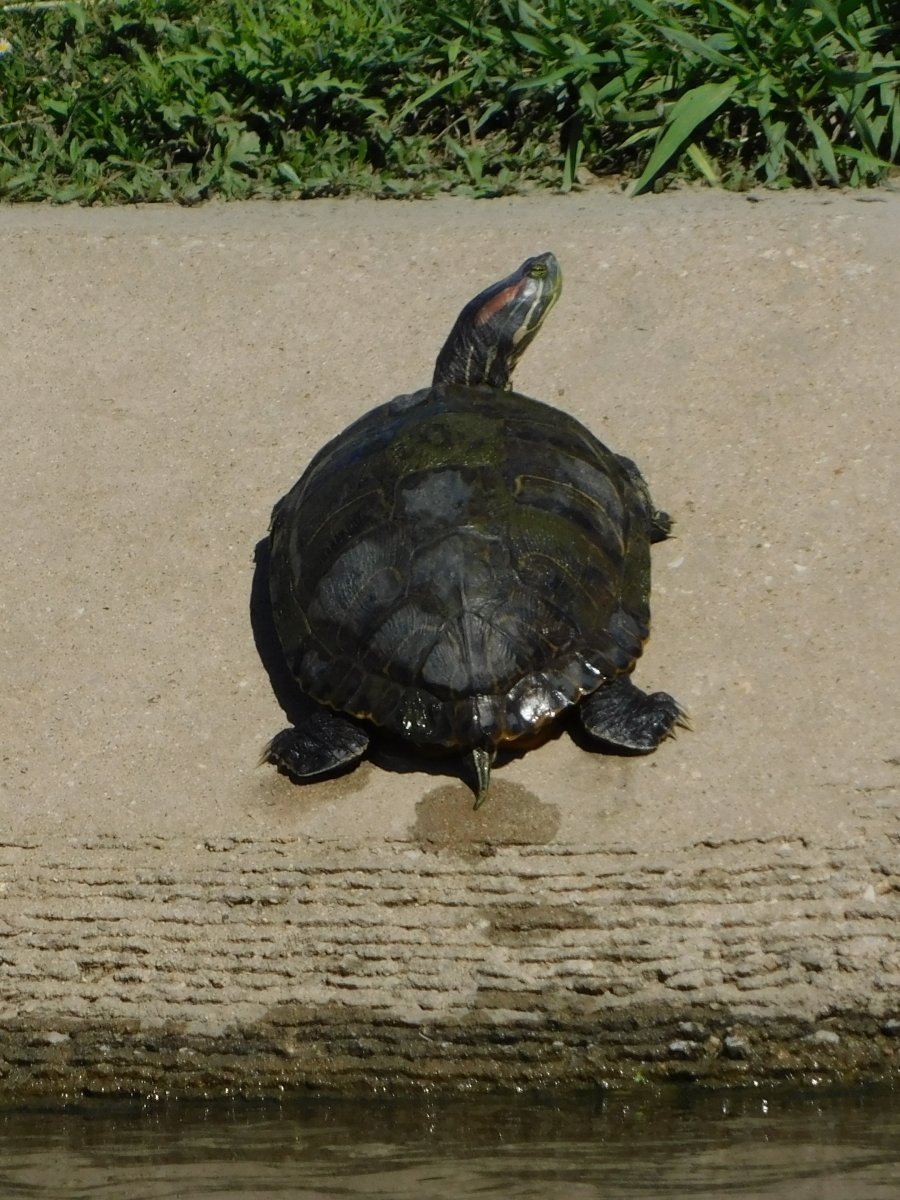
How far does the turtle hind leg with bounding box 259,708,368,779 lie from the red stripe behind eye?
1877mm

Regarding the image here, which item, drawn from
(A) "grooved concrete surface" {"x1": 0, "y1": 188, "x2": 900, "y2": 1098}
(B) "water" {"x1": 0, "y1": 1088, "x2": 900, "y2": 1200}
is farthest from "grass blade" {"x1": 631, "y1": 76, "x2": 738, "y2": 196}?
(B) "water" {"x1": 0, "y1": 1088, "x2": 900, "y2": 1200}

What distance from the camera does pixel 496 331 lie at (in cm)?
601

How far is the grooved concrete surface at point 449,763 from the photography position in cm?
427

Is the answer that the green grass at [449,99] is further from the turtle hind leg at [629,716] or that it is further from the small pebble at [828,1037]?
the small pebble at [828,1037]

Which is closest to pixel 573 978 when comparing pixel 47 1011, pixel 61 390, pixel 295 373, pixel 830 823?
pixel 830 823

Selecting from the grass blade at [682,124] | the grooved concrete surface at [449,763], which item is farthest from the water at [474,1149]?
the grass blade at [682,124]

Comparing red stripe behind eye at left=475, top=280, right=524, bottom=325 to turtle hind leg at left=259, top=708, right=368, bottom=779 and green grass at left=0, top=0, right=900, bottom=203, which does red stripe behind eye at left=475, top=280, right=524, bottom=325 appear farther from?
turtle hind leg at left=259, top=708, right=368, bottom=779

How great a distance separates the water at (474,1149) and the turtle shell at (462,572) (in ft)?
3.42

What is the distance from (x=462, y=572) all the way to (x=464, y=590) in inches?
2.3

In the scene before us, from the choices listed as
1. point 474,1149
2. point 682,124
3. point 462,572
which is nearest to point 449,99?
point 682,124

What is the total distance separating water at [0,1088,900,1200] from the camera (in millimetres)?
3885

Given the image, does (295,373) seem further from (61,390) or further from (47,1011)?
(47,1011)

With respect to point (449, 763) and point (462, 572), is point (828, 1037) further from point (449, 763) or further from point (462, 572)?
point (462, 572)

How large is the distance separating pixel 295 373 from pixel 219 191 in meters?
1.82
